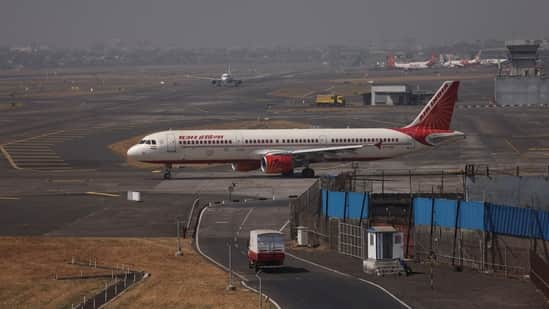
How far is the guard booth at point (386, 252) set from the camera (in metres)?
51.0

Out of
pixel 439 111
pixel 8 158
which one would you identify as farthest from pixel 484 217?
pixel 8 158

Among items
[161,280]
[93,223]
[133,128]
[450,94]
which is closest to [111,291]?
[161,280]

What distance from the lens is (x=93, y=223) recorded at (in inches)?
2687

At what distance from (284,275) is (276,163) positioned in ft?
117

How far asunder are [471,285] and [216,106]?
141368mm

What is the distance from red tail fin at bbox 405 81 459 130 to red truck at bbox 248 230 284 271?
4012cm

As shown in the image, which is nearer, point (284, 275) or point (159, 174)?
point (284, 275)

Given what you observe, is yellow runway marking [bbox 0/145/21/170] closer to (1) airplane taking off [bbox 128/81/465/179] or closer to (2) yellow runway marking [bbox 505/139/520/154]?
(1) airplane taking off [bbox 128/81/465/179]

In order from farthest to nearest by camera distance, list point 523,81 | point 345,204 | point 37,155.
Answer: point 523,81 < point 37,155 < point 345,204

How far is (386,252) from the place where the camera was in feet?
169

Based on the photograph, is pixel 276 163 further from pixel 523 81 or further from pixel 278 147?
pixel 523 81

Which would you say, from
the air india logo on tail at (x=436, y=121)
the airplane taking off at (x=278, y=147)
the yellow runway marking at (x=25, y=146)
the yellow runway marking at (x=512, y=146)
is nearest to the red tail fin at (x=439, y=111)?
the air india logo on tail at (x=436, y=121)

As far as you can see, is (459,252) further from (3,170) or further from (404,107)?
(404,107)

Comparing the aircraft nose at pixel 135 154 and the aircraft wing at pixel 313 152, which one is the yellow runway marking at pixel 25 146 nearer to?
the aircraft nose at pixel 135 154
